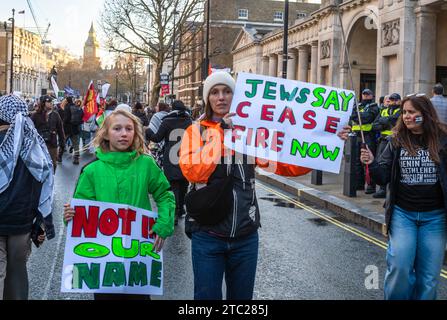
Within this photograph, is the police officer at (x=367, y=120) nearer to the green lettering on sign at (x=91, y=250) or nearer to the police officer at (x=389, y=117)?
the police officer at (x=389, y=117)

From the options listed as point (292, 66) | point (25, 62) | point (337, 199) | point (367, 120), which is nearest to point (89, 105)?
point (367, 120)

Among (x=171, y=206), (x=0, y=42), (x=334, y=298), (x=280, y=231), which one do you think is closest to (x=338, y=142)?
(x=171, y=206)

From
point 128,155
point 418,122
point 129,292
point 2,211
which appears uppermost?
point 418,122

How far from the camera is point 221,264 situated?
134 inches

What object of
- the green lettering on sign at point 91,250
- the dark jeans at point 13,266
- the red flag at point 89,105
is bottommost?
the dark jeans at point 13,266

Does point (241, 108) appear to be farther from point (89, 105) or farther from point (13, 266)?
point (89, 105)

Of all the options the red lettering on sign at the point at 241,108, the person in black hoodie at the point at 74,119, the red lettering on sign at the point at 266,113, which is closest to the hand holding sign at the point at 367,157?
the red lettering on sign at the point at 266,113

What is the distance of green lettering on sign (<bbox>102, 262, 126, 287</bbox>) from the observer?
11.4 feet

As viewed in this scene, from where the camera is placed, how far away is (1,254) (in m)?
3.96

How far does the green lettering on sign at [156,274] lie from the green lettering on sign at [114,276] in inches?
7.3

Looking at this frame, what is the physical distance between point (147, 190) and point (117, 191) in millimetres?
199

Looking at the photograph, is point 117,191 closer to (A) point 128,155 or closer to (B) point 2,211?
(A) point 128,155

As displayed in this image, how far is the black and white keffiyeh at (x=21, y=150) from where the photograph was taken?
13.0 ft

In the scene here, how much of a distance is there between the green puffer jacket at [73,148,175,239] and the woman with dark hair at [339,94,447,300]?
1.64m
